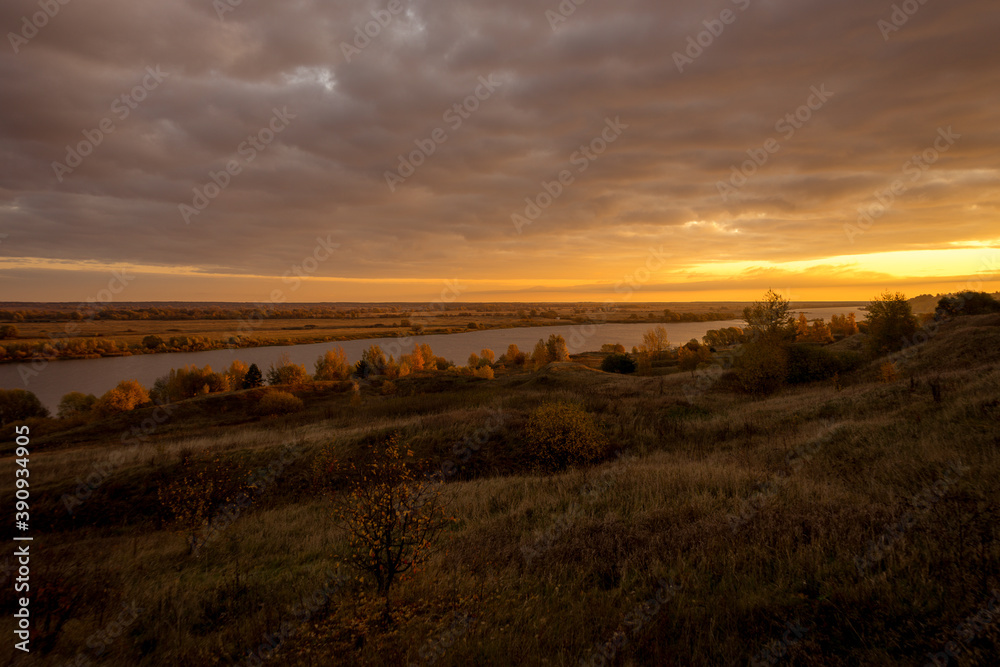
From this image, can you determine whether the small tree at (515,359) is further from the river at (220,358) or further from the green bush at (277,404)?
the green bush at (277,404)

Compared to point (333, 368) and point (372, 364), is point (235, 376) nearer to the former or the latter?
point (333, 368)

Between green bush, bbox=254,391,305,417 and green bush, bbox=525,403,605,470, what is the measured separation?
32.4 meters

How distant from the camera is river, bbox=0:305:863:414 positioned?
89.9 metres

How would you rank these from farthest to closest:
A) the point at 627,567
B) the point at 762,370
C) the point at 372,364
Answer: the point at 372,364
the point at 762,370
the point at 627,567

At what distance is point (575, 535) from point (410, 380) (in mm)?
41777

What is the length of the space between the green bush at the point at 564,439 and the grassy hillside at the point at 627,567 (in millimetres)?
2575

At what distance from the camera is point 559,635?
540 centimetres

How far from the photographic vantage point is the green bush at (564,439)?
19031 millimetres

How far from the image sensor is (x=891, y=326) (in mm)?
45000

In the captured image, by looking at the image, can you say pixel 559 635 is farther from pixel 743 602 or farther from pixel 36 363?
pixel 36 363

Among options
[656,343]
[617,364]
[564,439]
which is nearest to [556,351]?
[617,364]

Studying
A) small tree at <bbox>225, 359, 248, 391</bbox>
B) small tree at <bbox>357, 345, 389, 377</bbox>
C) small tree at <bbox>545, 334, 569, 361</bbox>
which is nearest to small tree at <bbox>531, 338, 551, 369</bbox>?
small tree at <bbox>545, 334, 569, 361</bbox>

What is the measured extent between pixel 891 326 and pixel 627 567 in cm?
5447

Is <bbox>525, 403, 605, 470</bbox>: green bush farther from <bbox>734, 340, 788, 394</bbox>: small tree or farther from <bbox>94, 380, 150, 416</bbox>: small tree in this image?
<bbox>94, 380, 150, 416</bbox>: small tree
